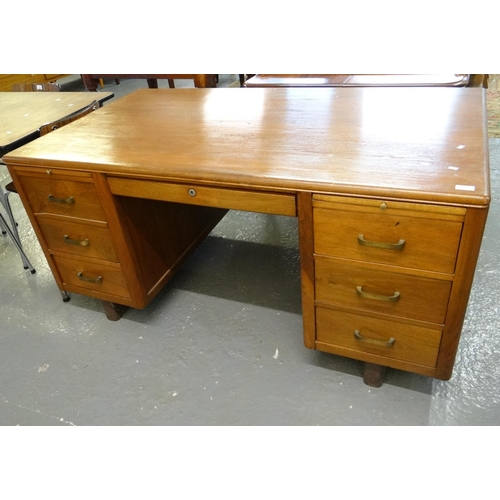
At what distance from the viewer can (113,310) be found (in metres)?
1.70

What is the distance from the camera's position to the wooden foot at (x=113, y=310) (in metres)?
1.69

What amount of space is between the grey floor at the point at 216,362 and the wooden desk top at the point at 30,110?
67 cm

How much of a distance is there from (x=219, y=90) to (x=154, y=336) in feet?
3.47

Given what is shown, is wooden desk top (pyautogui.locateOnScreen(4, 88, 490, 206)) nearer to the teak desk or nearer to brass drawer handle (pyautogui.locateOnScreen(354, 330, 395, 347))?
the teak desk

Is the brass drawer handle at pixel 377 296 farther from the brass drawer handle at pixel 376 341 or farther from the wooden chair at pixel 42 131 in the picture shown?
the wooden chair at pixel 42 131

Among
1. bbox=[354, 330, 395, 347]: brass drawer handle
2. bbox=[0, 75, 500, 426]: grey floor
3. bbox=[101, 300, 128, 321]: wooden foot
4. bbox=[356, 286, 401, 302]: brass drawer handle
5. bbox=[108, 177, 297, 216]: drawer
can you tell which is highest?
bbox=[108, 177, 297, 216]: drawer

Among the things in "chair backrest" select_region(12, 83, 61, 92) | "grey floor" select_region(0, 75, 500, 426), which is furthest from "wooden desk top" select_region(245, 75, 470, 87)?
"chair backrest" select_region(12, 83, 61, 92)

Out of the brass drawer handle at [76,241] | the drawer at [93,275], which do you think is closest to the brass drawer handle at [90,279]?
the drawer at [93,275]

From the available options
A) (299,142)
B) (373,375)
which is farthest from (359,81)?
(373,375)

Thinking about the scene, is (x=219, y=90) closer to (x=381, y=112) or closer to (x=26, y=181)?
(x=381, y=112)

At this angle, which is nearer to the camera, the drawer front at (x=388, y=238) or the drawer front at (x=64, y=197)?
the drawer front at (x=388, y=238)

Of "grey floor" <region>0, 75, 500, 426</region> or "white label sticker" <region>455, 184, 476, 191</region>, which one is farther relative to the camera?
"grey floor" <region>0, 75, 500, 426</region>

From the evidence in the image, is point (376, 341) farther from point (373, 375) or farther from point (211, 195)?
point (211, 195)

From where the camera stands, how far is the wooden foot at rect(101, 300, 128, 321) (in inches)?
66.6
